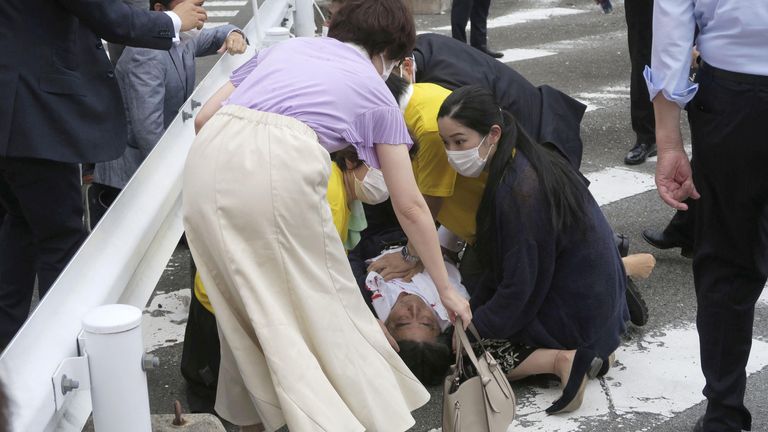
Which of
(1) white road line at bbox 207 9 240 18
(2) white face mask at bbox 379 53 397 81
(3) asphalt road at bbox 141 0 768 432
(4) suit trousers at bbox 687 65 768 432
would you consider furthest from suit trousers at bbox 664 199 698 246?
(1) white road line at bbox 207 9 240 18

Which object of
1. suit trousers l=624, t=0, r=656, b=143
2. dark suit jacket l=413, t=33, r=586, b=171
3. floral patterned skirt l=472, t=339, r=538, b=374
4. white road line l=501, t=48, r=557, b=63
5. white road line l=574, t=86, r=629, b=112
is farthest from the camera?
white road line l=501, t=48, r=557, b=63

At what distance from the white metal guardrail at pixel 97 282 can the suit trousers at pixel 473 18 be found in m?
5.41

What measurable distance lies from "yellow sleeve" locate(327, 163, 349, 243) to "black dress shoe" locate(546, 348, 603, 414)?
3.01 ft

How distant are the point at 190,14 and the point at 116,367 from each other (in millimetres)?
1770

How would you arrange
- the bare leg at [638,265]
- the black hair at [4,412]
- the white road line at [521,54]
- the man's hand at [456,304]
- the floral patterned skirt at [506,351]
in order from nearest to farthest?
the black hair at [4,412] < the man's hand at [456,304] < the floral patterned skirt at [506,351] < the bare leg at [638,265] < the white road line at [521,54]

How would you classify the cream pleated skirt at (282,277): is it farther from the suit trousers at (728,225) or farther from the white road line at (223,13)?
the white road line at (223,13)

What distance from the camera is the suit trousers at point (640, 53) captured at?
245 inches

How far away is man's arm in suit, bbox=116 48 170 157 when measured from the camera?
15.3 ft

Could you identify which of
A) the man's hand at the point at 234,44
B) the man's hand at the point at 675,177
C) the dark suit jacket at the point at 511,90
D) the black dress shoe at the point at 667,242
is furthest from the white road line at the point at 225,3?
the man's hand at the point at 675,177

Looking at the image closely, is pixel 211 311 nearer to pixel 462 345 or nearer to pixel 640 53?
pixel 462 345

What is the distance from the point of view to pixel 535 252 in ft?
12.2

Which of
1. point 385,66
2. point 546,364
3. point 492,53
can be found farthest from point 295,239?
point 492,53

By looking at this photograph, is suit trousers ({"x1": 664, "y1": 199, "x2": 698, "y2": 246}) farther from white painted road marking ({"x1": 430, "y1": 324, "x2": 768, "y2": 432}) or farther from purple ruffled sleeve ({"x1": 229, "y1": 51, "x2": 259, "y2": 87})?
purple ruffled sleeve ({"x1": 229, "y1": 51, "x2": 259, "y2": 87})

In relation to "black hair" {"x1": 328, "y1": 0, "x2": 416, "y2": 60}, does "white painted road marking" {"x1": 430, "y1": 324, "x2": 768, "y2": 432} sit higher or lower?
lower
